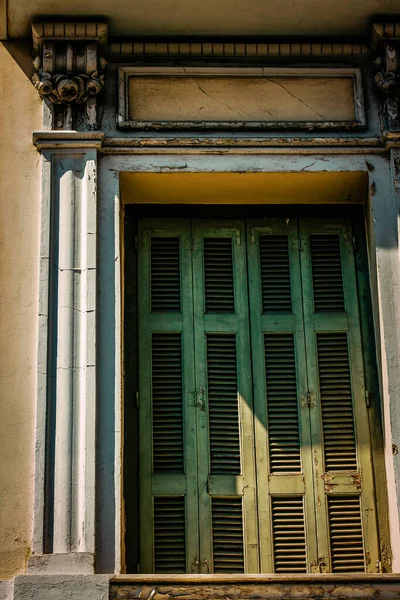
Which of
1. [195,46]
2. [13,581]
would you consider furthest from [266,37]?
[13,581]

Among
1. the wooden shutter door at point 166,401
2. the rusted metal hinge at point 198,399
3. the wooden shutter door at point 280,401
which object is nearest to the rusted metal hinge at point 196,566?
the wooden shutter door at point 166,401

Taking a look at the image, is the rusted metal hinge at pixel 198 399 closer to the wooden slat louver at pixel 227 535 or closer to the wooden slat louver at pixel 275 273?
the wooden slat louver at pixel 227 535

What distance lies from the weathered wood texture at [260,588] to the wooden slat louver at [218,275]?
191cm

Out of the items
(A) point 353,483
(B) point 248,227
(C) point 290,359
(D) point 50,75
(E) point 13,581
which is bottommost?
(E) point 13,581

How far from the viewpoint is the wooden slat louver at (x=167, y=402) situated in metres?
7.04

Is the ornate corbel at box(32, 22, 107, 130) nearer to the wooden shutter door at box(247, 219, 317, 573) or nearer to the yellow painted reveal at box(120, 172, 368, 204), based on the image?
the yellow painted reveal at box(120, 172, 368, 204)

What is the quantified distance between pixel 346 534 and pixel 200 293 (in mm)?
1860

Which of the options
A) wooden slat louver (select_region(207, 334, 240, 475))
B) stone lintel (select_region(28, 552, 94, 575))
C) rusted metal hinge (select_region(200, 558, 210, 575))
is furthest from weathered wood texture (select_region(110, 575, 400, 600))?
wooden slat louver (select_region(207, 334, 240, 475))

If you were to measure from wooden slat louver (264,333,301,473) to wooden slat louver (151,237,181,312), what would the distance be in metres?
0.68

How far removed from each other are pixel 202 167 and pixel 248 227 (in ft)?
1.94

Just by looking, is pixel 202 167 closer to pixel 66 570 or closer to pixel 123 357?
pixel 123 357

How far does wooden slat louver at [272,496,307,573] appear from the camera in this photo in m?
6.85

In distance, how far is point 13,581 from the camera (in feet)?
20.6

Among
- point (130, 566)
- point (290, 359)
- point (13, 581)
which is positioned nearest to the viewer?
point (13, 581)
